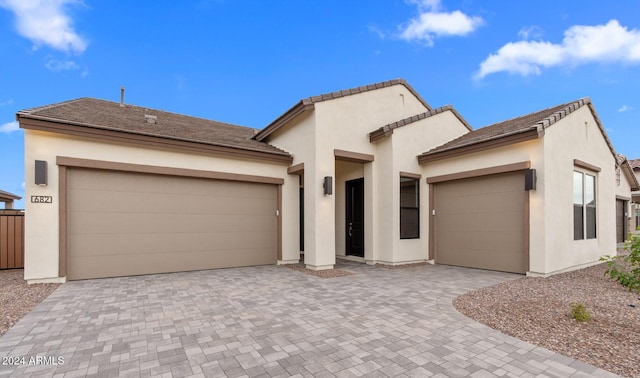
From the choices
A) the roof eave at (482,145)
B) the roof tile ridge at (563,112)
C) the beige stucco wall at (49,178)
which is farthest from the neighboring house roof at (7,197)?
the roof tile ridge at (563,112)

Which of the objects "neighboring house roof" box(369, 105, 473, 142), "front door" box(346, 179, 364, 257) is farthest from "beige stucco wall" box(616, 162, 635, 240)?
"front door" box(346, 179, 364, 257)

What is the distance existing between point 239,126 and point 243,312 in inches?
405

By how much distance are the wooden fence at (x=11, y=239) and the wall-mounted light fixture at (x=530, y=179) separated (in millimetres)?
13298

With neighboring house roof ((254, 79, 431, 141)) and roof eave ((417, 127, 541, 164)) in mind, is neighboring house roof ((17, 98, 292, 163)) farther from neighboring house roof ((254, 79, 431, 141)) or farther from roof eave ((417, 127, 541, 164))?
roof eave ((417, 127, 541, 164))

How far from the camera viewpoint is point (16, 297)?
529 cm

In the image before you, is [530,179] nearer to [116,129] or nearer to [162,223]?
[162,223]

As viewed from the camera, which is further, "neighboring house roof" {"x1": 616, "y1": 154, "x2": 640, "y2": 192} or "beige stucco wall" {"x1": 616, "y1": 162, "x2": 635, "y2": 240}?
"beige stucco wall" {"x1": 616, "y1": 162, "x2": 635, "y2": 240}

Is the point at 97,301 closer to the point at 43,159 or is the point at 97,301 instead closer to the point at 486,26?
the point at 43,159

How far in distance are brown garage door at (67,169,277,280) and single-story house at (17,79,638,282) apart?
3 centimetres

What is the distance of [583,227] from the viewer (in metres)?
8.51

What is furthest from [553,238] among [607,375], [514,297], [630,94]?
[630,94]

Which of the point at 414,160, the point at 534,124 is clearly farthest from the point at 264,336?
Result: the point at 534,124

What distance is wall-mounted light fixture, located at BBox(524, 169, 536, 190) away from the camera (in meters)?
7.04

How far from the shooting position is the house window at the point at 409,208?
355 inches
